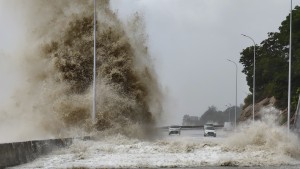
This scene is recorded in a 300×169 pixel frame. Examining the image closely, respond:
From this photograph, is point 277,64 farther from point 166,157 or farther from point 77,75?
point 166,157

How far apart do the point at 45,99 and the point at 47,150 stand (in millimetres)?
12623

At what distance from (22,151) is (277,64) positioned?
200 ft

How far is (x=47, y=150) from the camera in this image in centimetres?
2388

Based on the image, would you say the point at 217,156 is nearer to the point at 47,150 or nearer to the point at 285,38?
the point at 47,150

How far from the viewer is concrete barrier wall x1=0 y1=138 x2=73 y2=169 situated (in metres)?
19.0

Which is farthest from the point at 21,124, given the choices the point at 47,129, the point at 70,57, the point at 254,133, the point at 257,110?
the point at 257,110

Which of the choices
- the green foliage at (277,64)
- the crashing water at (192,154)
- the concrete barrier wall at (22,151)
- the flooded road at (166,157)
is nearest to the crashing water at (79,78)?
the crashing water at (192,154)

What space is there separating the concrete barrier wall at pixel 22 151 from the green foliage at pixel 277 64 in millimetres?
42741

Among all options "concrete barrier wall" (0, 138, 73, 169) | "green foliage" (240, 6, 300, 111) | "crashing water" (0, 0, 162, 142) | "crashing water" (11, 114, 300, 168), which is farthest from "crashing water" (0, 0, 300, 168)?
"green foliage" (240, 6, 300, 111)

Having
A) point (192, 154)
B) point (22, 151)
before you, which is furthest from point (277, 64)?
point (22, 151)

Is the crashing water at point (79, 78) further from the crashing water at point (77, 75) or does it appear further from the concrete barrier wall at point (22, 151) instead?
the concrete barrier wall at point (22, 151)

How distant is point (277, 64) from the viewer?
→ 256ft

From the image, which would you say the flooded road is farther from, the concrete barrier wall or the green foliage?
the green foliage

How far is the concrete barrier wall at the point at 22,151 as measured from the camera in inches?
747
